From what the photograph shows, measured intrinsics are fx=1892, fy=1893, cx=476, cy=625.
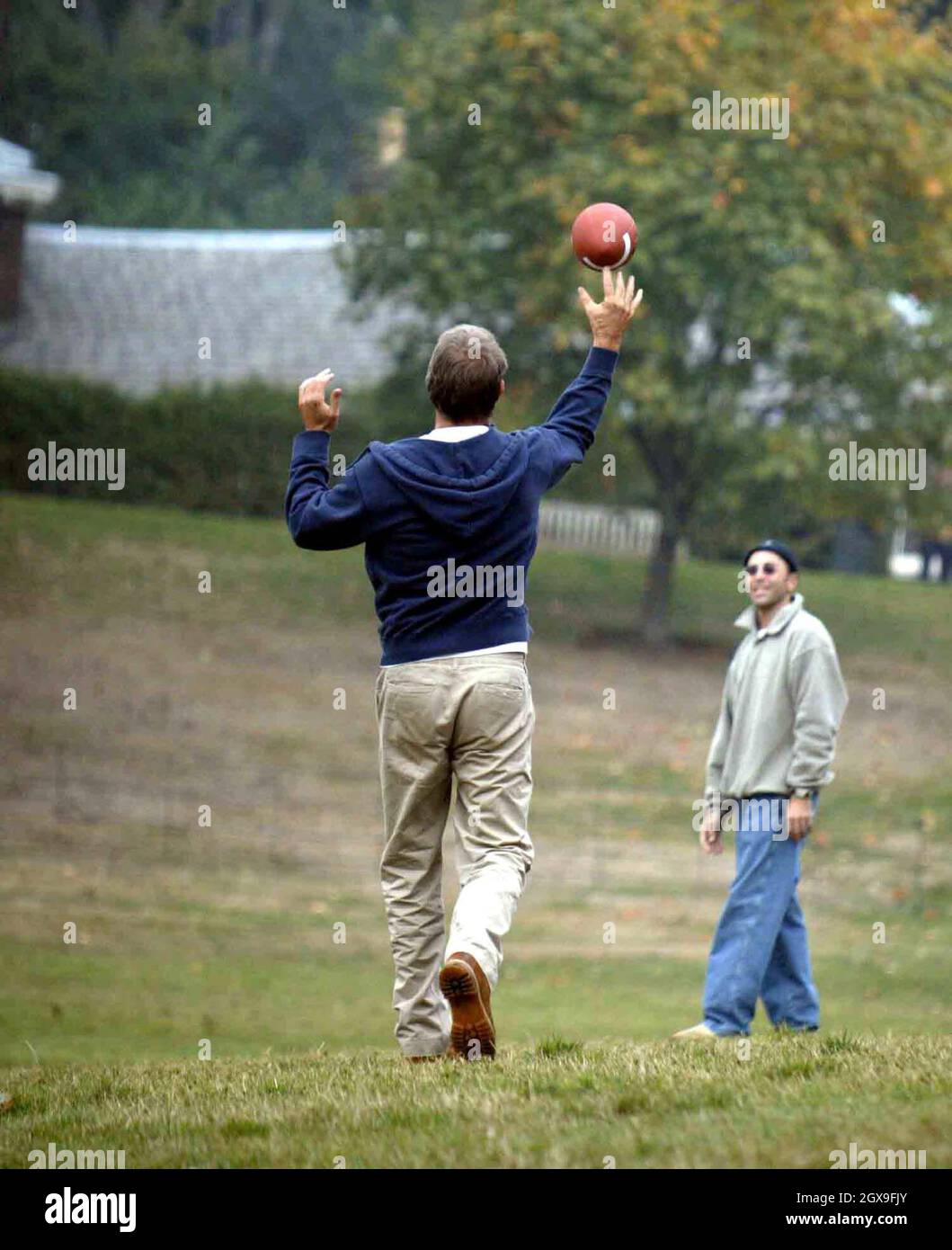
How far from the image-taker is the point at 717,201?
78.5 feet

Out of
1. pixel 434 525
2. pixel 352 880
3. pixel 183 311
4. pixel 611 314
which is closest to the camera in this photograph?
pixel 434 525

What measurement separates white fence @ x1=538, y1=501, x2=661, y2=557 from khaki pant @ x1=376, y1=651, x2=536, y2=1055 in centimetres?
2702

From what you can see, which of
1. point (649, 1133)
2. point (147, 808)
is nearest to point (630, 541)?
point (147, 808)

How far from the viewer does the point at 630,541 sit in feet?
109

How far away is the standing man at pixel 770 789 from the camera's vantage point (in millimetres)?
7637

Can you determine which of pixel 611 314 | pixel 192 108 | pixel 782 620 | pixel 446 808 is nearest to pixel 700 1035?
pixel 782 620

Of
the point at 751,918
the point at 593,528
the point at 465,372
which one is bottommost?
the point at 751,918

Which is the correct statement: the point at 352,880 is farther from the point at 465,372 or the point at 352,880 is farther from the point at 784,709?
the point at 465,372

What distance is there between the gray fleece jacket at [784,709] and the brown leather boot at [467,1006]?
2.32m

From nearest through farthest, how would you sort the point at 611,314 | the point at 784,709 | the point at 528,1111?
the point at 528,1111 → the point at 611,314 → the point at 784,709

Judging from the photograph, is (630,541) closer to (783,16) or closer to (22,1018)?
(783,16)

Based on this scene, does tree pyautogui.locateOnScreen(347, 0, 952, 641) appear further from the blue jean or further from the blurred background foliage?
the blue jean

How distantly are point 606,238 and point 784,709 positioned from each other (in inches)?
91.0

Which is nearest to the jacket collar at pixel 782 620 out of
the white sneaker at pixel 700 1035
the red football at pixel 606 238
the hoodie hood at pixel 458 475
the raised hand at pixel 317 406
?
the white sneaker at pixel 700 1035
